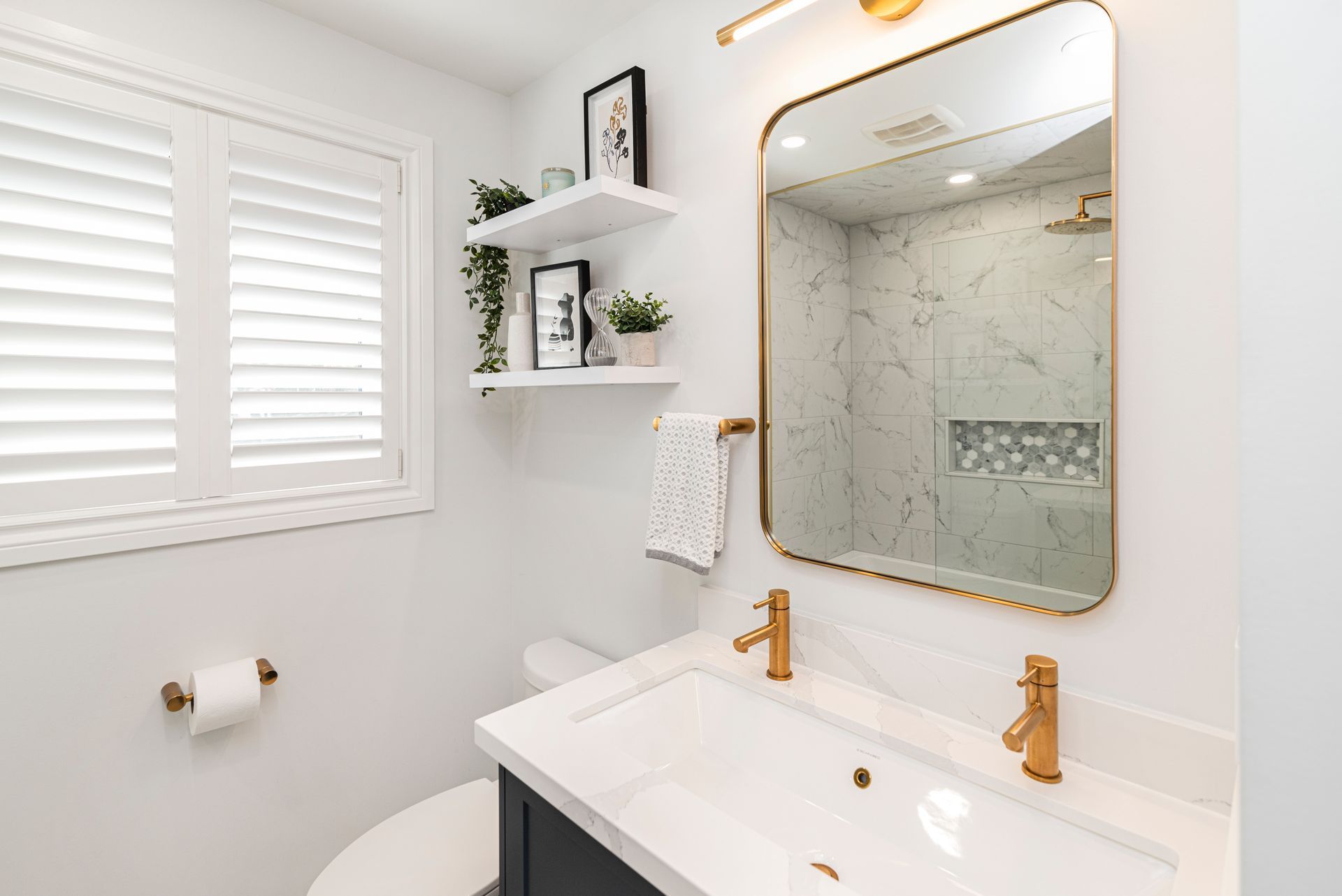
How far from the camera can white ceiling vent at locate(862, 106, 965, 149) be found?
1028 millimetres

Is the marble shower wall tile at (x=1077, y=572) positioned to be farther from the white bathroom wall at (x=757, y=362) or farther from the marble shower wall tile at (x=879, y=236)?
the marble shower wall tile at (x=879, y=236)

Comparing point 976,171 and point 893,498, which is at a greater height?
point 976,171

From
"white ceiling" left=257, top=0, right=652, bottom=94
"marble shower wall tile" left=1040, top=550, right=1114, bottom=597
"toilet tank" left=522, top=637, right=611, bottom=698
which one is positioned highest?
"white ceiling" left=257, top=0, right=652, bottom=94

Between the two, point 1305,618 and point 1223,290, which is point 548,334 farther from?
point 1305,618

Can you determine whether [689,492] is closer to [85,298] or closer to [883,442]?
[883,442]

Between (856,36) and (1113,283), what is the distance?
2.09ft

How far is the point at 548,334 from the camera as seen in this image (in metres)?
1.69

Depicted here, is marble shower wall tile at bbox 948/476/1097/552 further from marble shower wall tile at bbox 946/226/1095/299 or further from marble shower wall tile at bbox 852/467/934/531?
marble shower wall tile at bbox 946/226/1095/299

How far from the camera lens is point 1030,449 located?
96 centimetres

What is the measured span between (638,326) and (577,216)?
314 millimetres

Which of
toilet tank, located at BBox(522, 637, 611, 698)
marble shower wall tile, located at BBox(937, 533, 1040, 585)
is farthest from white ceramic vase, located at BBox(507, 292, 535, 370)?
marble shower wall tile, located at BBox(937, 533, 1040, 585)

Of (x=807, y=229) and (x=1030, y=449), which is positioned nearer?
(x=1030, y=449)

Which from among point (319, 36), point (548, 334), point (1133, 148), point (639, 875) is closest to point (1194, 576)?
point (1133, 148)

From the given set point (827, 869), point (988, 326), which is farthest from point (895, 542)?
point (827, 869)
